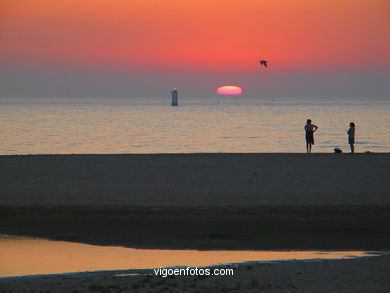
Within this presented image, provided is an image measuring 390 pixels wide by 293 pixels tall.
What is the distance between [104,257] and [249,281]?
346 cm

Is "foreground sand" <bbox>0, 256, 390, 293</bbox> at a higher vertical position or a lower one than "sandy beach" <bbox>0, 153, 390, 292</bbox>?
lower

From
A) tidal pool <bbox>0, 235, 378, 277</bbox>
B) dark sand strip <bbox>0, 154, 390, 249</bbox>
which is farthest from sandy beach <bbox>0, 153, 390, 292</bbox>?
tidal pool <bbox>0, 235, 378, 277</bbox>

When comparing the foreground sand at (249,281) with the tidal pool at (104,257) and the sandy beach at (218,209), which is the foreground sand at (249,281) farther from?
the tidal pool at (104,257)

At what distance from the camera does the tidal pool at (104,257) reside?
37.9 ft

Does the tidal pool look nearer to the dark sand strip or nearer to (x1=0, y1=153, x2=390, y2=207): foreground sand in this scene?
the dark sand strip

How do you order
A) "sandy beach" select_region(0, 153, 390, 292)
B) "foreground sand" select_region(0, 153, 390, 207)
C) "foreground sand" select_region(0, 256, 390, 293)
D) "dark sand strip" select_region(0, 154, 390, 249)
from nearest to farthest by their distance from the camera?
"foreground sand" select_region(0, 256, 390, 293) → "sandy beach" select_region(0, 153, 390, 292) → "dark sand strip" select_region(0, 154, 390, 249) → "foreground sand" select_region(0, 153, 390, 207)

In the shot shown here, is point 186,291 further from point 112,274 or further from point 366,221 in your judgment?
point 366,221

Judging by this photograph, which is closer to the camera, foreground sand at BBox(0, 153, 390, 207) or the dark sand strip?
the dark sand strip

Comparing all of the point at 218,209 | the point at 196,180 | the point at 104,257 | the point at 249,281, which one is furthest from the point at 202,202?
the point at 249,281

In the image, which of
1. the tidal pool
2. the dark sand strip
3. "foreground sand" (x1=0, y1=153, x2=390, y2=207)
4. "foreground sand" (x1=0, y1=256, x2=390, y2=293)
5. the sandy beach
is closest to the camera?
"foreground sand" (x1=0, y1=256, x2=390, y2=293)

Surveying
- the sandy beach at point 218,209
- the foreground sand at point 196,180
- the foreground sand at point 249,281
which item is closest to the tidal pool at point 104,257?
the sandy beach at point 218,209

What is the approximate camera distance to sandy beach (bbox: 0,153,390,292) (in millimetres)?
10634

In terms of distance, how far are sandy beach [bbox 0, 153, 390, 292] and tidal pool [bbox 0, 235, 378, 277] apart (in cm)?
52

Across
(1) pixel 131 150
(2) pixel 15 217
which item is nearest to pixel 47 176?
(2) pixel 15 217
